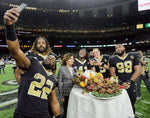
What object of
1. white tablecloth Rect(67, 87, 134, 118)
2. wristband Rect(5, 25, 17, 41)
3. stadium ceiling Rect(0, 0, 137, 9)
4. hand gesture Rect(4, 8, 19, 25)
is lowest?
white tablecloth Rect(67, 87, 134, 118)

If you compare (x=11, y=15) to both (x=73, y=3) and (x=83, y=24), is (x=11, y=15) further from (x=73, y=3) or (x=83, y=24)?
(x=83, y=24)

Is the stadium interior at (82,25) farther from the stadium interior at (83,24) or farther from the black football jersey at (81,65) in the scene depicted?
the black football jersey at (81,65)

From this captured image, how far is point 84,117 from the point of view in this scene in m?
1.97

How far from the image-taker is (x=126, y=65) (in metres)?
3.00

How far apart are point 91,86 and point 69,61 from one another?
1.16m

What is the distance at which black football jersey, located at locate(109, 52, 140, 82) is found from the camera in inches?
117

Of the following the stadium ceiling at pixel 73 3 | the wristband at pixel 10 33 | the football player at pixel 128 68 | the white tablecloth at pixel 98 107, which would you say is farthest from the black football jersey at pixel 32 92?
the stadium ceiling at pixel 73 3

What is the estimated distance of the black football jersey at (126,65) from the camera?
2.96 meters

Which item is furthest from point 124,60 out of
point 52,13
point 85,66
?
point 52,13

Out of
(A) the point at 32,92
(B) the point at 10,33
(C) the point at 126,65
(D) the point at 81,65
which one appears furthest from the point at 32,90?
(C) the point at 126,65

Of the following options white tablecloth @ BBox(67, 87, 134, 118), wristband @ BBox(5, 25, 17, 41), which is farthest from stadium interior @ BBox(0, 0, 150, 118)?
wristband @ BBox(5, 25, 17, 41)

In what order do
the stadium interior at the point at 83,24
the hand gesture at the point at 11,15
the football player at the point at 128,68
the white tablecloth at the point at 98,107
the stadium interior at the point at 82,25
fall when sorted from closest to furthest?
1. the hand gesture at the point at 11,15
2. the white tablecloth at the point at 98,107
3. the football player at the point at 128,68
4. the stadium interior at the point at 82,25
5. the stadium interior at the point at 83,24

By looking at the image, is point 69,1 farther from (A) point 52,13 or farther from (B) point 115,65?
(B) point 115,65

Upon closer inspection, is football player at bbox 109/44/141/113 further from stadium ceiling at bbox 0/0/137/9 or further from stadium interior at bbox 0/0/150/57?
stadium ceiling at bbox 0/0/137/9
